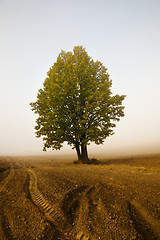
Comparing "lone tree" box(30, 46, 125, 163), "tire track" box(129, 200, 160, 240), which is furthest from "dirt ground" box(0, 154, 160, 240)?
"lone tree" box(30, 46, 125, 163)

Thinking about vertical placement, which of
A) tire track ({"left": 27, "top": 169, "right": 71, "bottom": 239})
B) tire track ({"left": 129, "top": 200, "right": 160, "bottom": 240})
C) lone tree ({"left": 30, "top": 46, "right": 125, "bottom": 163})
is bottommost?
Result: tire track ({"left": 27, "top": 169, "right": 71, "bottom": 239})

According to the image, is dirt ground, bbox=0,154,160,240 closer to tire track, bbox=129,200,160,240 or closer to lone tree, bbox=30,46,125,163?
tire track, bbox=129,200,160,240

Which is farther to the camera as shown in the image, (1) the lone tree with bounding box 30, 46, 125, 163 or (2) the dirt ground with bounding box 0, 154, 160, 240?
(1) the lone tree with bounding box 30, 46, 125, 163

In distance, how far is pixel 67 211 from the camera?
3031 mm

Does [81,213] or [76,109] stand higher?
[76,109]

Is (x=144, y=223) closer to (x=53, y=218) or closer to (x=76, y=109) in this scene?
(x=53, y=218)

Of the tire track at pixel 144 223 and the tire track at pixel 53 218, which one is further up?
the tire track at pixel 144 223

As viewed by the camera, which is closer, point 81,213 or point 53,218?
point 53,218

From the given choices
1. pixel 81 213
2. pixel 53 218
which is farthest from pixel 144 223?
pixel 53 218

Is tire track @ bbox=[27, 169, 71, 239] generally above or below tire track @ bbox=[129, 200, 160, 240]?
below

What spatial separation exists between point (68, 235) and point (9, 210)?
6.86 ft

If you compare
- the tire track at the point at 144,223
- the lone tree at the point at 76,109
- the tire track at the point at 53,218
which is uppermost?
Result: the lone tree at the point at 76,109

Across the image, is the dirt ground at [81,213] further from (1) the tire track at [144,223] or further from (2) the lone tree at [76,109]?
(2) the lone tree at [76,109]

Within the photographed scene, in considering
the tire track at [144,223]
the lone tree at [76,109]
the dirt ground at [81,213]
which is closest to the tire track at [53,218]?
the dirt ground at [81,213]
